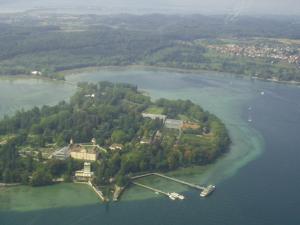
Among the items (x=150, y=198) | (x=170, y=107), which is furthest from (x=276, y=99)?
(x=150, y=198)

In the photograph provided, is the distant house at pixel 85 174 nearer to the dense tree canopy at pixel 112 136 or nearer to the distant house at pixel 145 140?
the dense tree canopy at pixel 112 136

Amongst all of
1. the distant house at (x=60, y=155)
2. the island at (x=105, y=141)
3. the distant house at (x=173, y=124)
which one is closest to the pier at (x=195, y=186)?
the island at (x=105, y=141)

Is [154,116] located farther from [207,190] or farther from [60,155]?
[207,190]

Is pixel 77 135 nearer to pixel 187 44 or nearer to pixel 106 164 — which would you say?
pixel 106 164

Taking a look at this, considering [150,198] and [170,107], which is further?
[170,107]

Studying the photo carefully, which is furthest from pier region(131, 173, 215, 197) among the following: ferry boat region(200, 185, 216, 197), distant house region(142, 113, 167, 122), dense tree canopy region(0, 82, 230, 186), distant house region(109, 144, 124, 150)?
distant house region(142, 113, 167, 122)

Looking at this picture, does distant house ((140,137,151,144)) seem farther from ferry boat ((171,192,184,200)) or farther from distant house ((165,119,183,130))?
ferry boat ((171,192,184,200))
